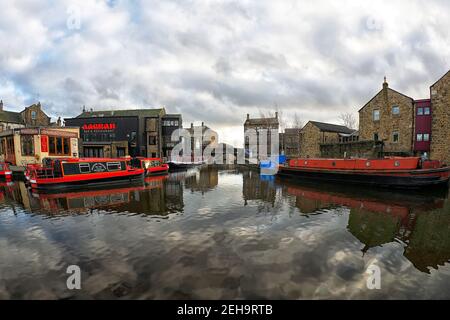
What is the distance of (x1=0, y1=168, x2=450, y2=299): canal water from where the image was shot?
5137 millimetres

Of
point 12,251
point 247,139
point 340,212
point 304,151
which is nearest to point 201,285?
point 12,251

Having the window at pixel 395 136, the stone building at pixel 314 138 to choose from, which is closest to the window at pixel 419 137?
the window at pixel 395 136

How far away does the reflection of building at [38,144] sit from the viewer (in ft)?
75.4

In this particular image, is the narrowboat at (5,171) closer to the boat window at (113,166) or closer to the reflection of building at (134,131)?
the boat window at (113,166)

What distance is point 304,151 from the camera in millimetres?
42281

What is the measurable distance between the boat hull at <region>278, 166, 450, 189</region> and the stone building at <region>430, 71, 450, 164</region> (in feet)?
43.8

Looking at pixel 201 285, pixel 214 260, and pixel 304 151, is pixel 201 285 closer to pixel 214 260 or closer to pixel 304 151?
pixel 214 260

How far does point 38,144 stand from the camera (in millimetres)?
22844

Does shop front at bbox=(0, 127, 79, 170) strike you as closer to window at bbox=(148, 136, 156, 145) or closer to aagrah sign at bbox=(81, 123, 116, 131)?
aagrah sign at bbox=(81, 123, 116, 131)

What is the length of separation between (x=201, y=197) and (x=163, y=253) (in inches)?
329

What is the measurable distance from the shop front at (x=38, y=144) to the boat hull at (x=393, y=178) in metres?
24.8

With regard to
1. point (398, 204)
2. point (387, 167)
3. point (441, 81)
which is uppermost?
point (441, 81)

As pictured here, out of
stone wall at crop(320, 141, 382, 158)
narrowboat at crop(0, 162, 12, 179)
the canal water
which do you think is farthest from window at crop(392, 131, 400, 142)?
narrowboat at crop(0, 162, 12, 179)
